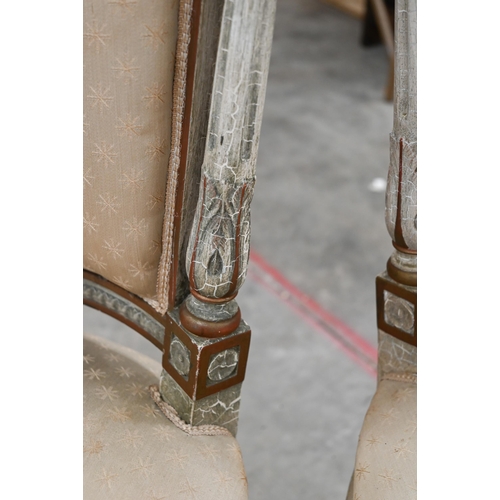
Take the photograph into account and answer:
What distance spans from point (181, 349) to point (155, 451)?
0.34 ft

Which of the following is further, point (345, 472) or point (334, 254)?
point (334, 254)

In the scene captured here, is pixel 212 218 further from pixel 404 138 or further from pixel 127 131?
pixel 404 138

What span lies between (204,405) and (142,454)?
8cm

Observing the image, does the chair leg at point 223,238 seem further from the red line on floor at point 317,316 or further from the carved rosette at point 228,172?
the red line on floor at point 317,316

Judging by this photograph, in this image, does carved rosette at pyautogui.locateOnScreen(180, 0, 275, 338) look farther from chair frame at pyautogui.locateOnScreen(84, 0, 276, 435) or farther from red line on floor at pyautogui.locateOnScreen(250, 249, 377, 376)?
red line on floor at pyautogui.locateOnScreen(250, 249, 377, 376)

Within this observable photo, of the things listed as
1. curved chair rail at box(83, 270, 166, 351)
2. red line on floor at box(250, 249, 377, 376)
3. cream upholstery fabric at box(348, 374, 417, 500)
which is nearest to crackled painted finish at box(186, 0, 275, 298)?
curved chair rail at box(83, 270, 166, 351)

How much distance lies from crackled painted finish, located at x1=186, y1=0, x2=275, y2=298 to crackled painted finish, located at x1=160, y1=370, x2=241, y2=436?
125 mm

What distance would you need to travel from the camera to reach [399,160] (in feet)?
2.59

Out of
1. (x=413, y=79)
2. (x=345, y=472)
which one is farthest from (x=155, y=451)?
(x=345, y=472)
